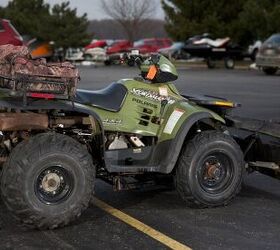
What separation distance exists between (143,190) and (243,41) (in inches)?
1195

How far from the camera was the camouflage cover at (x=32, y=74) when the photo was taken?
5.01m

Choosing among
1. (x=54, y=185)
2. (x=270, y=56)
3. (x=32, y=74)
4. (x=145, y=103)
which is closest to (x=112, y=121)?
(x=145, y=103)

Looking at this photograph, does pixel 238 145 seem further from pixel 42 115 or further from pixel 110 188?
pixel 42 115

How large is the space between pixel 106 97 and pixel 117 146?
46 cm

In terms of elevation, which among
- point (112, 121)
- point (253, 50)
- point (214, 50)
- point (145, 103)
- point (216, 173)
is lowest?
point (253, 50)

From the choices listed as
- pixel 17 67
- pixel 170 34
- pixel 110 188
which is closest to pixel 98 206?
pixel 110 188

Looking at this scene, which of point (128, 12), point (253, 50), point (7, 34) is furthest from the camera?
point (128, 12)

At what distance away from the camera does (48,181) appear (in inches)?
205

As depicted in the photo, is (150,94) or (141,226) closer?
(141,226)

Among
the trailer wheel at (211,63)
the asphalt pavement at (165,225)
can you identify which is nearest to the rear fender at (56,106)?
the asphalt pavement at (165,225)

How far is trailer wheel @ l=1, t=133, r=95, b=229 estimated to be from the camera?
500 centimetres

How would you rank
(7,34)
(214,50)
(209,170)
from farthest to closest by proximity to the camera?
(214,50)
(7,34)
(209,170)

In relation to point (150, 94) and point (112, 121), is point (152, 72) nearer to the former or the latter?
point (150, 94)

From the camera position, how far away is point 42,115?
5199mm
